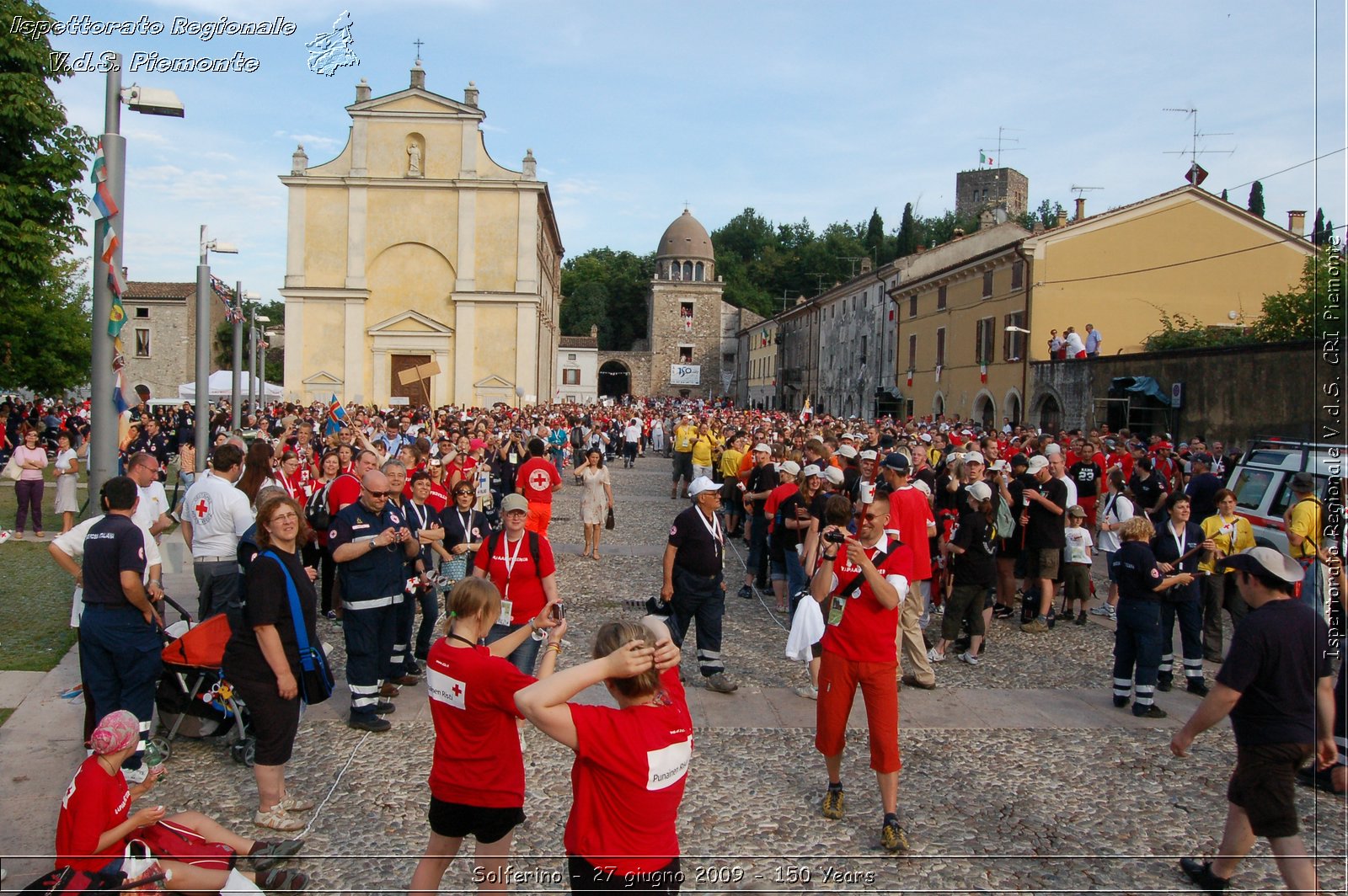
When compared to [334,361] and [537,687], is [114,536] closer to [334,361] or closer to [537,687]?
[537,687]

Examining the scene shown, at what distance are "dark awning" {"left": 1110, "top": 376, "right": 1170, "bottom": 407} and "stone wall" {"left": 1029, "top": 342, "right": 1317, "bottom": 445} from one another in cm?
17

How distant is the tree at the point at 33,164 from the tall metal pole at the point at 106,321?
32.6 feet

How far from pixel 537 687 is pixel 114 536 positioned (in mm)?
3665

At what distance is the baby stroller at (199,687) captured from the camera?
227 inches

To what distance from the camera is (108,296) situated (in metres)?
7.68

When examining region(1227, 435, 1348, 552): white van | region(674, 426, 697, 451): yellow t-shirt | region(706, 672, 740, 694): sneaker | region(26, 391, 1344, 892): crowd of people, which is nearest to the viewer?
region(26, 391, 1344, 892): crowd of people

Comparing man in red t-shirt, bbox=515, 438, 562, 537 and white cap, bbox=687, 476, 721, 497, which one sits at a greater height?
white cap, bbox=687, 476, 721, 497

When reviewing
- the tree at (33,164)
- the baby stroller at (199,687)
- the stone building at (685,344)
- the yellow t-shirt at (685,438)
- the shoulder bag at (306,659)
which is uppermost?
the stone building at (685,344)

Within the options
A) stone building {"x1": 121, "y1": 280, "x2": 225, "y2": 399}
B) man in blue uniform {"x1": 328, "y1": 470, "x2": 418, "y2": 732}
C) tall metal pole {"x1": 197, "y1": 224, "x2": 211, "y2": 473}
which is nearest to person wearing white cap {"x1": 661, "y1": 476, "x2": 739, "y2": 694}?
man in blue uniform {"x1": 328, "y1": 470, "x2": 418, "y2": 732}

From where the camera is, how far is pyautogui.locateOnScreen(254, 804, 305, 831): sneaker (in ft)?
15.7

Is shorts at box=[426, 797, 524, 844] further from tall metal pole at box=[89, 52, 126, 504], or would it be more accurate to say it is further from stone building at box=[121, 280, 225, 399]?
stone building at box=[121, 280, 225, 399]

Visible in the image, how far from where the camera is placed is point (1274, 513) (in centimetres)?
1022

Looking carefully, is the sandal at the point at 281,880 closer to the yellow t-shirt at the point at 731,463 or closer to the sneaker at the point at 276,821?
the sneaker at the point at 276,821

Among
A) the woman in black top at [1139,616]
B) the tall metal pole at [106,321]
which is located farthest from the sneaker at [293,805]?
the woman in black top at [1139,616]
